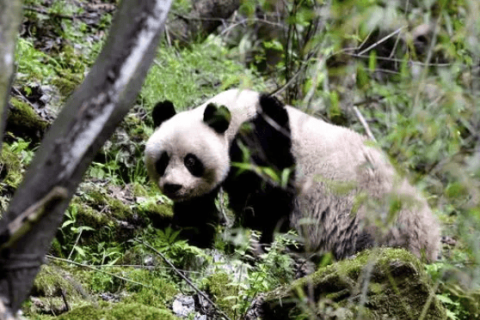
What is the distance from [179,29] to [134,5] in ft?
24.0

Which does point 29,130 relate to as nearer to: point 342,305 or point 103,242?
point 103,242

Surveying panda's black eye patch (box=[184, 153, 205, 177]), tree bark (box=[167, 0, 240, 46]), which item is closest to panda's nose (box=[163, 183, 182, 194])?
panda's black eye patch (box=[184, 153, 205, 177])

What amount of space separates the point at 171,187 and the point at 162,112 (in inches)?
31.0

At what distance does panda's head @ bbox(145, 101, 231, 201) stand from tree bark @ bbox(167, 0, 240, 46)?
3200mm

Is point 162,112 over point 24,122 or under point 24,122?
over

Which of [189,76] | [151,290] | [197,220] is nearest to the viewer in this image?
[151,290]

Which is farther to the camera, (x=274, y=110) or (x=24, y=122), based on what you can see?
(x=24, y=122)

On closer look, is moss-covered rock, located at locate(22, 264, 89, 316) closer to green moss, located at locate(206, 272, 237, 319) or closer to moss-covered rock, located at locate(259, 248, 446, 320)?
green moss, located at locate(206, 272, 237, 319)

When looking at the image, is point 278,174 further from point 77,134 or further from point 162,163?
point 77,134

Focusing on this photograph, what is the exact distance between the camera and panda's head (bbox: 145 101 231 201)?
5.93 m

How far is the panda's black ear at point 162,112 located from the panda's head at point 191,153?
131 mm

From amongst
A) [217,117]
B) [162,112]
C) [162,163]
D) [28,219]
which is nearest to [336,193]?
[217,117]

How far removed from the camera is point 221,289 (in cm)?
469

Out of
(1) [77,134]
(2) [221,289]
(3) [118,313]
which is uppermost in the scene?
(1) [77,134]
